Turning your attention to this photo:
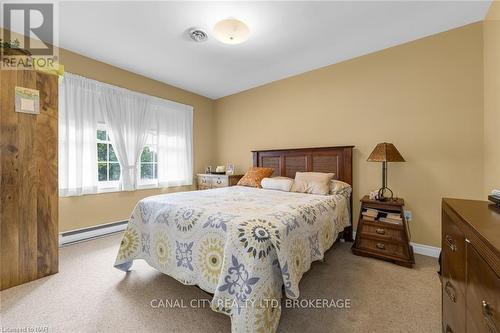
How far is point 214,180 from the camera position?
4.18 m

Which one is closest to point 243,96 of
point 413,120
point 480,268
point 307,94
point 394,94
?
point 307,94

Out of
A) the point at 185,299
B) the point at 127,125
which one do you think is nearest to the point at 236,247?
the point at 185,299

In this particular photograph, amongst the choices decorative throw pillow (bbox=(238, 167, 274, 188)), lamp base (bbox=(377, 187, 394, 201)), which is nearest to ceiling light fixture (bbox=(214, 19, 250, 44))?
decorative throw pillow (bbox=(238, 167, 274, 188))

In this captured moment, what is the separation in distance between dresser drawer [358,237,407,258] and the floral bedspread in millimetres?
623

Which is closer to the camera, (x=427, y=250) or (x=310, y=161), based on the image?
(x=427, y=250)

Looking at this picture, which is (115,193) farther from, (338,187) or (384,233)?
(384,233)

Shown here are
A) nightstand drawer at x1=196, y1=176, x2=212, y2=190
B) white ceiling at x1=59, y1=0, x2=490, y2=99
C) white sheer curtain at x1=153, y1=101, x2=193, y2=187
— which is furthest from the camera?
nightstand drawer at x1=196, y1=176, x2=212, y2=190

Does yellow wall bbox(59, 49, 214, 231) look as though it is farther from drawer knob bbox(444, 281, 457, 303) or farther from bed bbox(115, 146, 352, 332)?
drawer knob bbox(444, 281, 457, 303)

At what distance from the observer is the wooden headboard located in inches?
118

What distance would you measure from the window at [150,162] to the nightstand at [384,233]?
3.38m

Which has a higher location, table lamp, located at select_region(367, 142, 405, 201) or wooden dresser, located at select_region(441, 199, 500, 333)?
table lamp, located at select_region(367, 142, 405, 201)

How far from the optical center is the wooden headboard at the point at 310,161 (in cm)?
299

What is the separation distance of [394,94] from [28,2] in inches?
163

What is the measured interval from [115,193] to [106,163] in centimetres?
49
